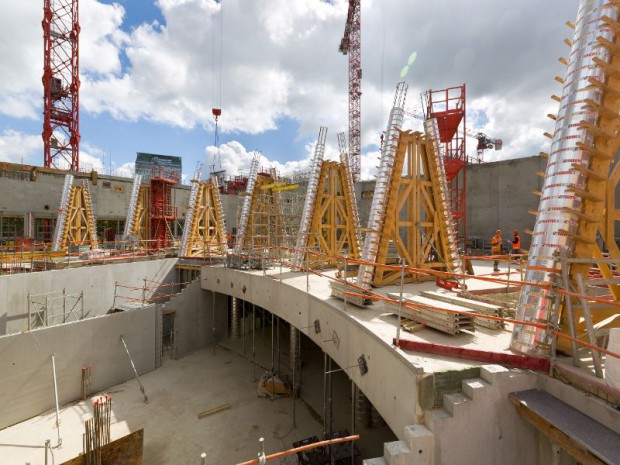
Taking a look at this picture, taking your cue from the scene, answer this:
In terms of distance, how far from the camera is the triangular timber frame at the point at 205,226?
20.9 meters

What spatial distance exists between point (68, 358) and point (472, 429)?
13630 mm

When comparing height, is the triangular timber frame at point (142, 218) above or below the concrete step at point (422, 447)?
above

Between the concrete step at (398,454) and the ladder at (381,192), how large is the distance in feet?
18.4

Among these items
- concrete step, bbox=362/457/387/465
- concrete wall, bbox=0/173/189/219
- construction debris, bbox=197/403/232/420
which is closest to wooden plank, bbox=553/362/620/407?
concrete step, bbox=362/457/387/465

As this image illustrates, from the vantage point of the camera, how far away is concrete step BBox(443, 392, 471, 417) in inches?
147

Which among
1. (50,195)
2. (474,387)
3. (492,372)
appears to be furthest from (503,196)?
(50,195)

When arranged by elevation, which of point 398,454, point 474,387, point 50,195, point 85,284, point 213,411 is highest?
point 50,195

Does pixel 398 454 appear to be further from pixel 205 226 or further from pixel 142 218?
pixel 142 218

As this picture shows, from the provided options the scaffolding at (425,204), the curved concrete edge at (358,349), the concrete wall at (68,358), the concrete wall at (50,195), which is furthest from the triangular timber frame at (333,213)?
the concrete wall at (50,195)

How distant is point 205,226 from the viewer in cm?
2158

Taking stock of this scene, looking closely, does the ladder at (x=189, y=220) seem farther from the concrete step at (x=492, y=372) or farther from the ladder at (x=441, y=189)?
the concrete step at (x=492, y=372)

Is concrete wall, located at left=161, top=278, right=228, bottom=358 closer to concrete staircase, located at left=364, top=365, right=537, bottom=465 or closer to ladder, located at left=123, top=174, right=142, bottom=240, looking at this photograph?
ladder, located at left=123, top=174, right=142, bottom=240

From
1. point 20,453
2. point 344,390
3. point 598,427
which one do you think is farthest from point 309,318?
point 20,453

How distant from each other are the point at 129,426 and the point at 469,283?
1228cm
